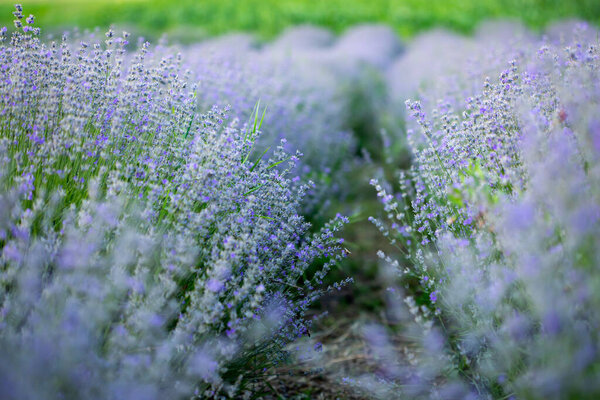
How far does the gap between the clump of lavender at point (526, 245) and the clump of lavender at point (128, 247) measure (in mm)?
552

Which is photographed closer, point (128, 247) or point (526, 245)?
point (526, 245)

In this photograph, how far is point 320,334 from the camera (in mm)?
2783

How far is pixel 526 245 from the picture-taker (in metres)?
1.29

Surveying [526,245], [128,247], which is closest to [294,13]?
[128,247]

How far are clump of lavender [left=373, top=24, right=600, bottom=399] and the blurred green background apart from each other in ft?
33.9

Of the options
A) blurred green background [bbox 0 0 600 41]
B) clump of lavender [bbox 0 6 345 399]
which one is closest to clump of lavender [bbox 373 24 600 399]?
clump of lavender [bbox 0 6 345 399]

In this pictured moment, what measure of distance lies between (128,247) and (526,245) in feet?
4.01

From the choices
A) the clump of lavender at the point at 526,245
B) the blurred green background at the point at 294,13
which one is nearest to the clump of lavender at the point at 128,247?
the clump of lavender at the point at 526,245

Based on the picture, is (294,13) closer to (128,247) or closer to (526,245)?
(128,247)

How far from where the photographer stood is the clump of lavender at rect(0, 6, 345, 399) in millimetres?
1266

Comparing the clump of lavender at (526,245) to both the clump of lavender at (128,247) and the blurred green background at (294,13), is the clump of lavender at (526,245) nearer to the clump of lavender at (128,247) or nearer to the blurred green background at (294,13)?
the clump of lavender at (128,247)

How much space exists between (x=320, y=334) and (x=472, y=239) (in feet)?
3.71

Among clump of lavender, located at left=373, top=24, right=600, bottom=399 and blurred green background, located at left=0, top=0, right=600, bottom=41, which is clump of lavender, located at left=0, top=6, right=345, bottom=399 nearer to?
clump of lavender, located at left=373, top=24, right=600, bottom=399

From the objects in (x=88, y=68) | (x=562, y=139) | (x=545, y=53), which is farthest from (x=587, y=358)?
(x=88, y=68)
